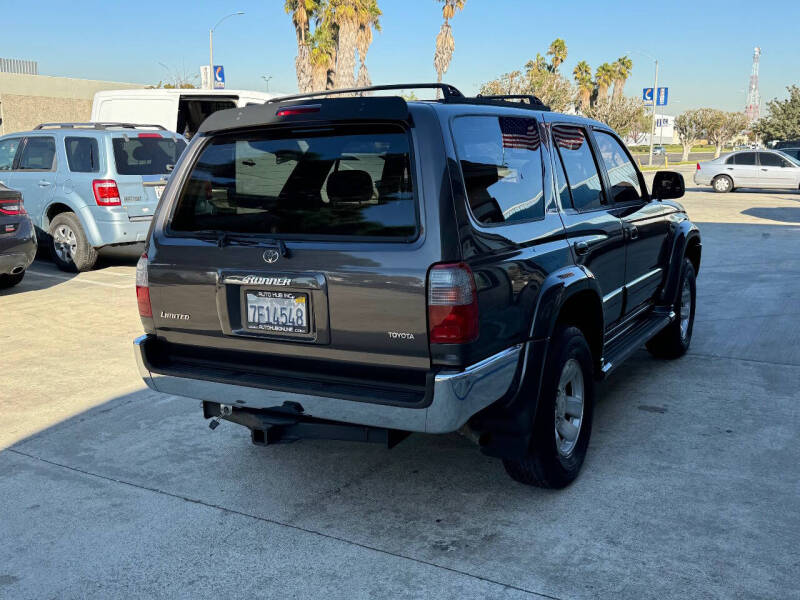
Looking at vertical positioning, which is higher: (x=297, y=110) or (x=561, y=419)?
(x=297, y=110)

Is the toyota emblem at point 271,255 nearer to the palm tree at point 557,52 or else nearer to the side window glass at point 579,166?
the side window glass at point 579,166

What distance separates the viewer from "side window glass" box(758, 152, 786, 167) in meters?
24.9

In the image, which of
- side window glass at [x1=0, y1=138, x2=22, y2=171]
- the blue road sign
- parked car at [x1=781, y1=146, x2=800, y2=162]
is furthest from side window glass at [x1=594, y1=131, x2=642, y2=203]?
the blue road sign

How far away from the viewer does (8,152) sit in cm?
1148

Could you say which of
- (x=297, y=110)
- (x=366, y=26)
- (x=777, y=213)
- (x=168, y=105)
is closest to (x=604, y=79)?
(x=366, y=26)

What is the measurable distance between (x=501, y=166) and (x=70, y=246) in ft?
28.3

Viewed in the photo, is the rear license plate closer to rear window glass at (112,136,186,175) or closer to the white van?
rear window glass at (112,136,186,175)

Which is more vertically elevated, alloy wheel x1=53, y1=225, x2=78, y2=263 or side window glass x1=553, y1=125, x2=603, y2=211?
side window glass x1=553, y1=125, x2=603, y2=211

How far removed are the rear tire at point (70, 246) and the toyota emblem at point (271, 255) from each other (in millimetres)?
7913

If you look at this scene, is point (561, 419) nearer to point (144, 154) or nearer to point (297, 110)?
point (297, 110)

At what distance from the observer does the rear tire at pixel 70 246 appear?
10.6 meters

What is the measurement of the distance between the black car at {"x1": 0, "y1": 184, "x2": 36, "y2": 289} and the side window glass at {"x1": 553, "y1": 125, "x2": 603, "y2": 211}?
6.76 metres

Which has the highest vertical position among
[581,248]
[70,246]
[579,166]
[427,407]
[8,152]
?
[8,152]

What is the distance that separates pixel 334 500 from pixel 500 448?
905mm
